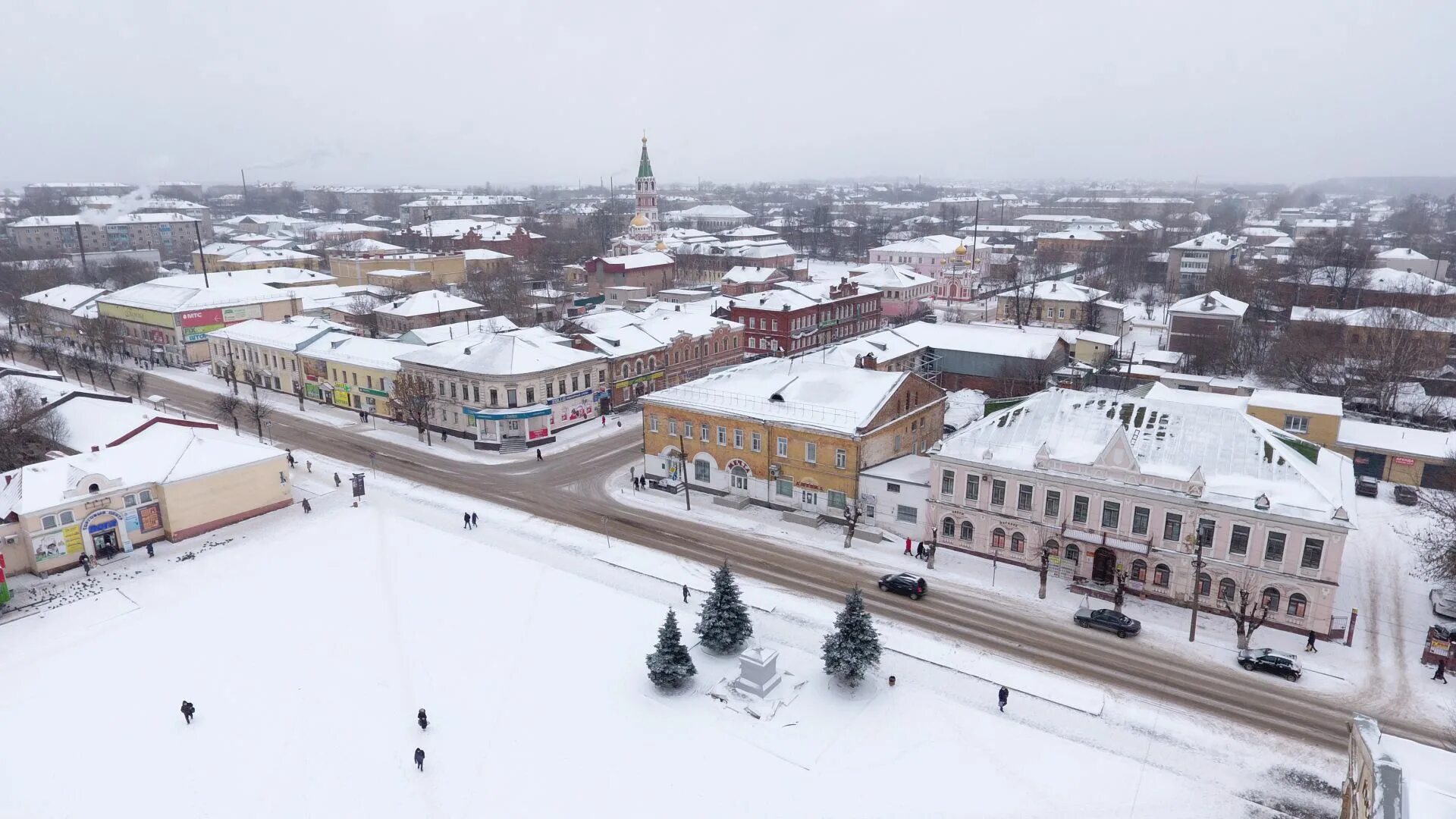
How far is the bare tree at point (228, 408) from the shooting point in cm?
5485

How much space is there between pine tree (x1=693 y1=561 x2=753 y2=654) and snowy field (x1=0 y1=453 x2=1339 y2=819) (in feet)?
2.34

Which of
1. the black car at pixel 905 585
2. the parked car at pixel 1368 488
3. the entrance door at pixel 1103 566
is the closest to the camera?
the black car at pixel 905 585

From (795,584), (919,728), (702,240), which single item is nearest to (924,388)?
(795,584)

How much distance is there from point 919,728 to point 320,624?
22.5 metres

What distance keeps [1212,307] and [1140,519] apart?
4973cm

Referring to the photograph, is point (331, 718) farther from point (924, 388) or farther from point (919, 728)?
point (924, 388)

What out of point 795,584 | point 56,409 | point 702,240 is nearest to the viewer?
point 795,584

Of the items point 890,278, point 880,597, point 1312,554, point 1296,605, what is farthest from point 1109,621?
point 890,278

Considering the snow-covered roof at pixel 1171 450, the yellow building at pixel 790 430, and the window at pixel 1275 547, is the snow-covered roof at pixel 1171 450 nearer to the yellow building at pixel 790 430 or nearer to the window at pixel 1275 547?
the window at pixel 1275 547

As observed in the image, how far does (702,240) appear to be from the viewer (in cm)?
15425

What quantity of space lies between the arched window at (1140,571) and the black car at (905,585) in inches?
335

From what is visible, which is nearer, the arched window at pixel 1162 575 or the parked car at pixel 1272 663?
the parked car at pixel 1272 663

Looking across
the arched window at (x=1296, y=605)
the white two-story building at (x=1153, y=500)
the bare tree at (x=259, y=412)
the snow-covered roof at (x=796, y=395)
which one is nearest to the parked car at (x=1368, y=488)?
the white two-story building at (x=1153, y=500)

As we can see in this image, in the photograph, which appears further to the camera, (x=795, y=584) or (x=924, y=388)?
(x=924, y=388)
